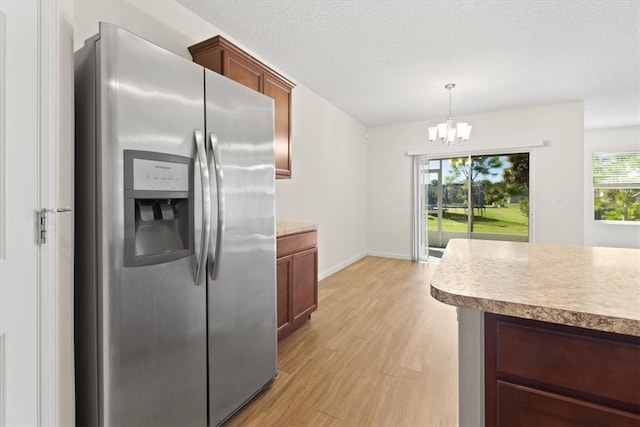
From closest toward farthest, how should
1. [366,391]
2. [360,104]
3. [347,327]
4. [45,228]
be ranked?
[45,228] < [366,391] < [347,327] < [360,104]

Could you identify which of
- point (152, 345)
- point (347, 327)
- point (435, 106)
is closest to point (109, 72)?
point (152, 345)

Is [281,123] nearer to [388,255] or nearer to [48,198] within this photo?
[48,198]

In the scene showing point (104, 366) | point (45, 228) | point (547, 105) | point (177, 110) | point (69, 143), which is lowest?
point (104, 366)

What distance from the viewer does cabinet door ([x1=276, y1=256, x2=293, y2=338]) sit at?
7.69 feet

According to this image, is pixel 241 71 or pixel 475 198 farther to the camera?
pixel 475 198

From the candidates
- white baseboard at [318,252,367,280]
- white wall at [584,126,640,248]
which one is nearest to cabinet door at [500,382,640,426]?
white baseboard at [318,252,367,280]

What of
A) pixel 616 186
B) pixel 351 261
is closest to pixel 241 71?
pixel 351 261

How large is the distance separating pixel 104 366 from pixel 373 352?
5.94 feet

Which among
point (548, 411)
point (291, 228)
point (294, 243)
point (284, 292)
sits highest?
point (291, 228)

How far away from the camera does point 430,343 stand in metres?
2.43

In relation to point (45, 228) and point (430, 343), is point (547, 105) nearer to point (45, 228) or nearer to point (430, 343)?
point (430, 343)

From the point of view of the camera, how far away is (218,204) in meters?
1.42

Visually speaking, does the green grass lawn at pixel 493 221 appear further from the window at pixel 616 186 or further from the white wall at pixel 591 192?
the window at pixel 616 186

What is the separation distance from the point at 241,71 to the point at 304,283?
1859 mm
